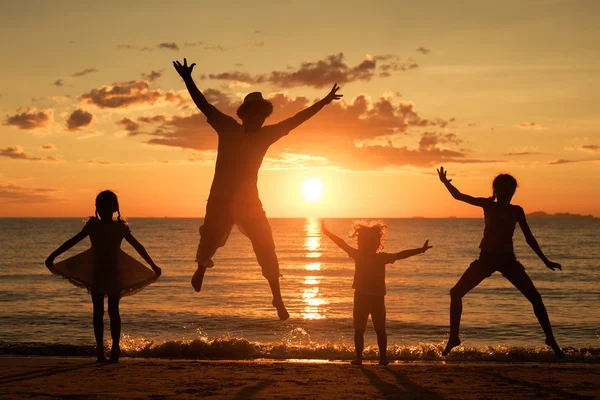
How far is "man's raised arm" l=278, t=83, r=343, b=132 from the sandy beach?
110 inches

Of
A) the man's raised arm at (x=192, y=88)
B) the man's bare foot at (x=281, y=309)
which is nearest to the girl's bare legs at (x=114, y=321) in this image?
the man's bare foot at (x=281, y=309)

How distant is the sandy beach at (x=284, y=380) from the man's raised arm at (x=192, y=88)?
295 centimetres

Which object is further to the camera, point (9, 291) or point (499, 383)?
→ point (9, 291)

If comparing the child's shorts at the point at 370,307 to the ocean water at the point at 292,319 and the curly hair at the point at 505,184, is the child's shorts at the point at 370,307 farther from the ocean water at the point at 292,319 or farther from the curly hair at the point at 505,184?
the ocean water at the point at 292,319

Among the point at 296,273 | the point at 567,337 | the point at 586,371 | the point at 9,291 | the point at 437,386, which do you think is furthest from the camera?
the point at 296,273

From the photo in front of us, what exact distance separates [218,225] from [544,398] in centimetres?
372

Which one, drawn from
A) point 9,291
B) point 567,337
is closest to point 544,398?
point 567,337

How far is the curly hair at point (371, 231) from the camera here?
27.8ft

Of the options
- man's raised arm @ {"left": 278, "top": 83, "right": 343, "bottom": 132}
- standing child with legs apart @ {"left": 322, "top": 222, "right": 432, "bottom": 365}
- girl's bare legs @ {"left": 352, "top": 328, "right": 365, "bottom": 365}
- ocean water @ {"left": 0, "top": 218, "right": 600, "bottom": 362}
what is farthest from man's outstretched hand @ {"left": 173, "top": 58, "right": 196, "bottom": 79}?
ocean water @ {"left": 0, "top": 218, "right": 600, "bottom": 362}

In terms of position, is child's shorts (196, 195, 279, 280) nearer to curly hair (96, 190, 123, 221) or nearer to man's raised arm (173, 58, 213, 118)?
man's raised arm (173, 58, 213, 118)

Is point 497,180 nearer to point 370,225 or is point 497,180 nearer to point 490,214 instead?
point 490,214

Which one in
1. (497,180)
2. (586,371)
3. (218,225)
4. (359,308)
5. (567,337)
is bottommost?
(567,337)

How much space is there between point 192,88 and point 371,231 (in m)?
2.95

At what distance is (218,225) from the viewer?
7.12m
